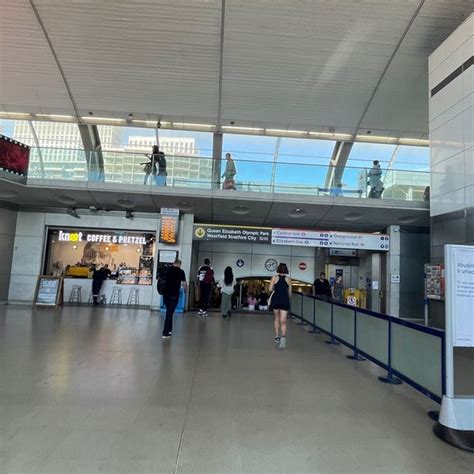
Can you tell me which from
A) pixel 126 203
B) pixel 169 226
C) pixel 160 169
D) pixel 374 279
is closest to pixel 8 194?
pixel 126 203

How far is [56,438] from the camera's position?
2990 millimetres

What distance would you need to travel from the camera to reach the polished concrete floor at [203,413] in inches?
108

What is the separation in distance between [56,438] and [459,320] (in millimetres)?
3594

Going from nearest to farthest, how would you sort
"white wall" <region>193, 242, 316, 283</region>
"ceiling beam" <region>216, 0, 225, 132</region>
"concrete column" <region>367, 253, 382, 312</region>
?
"ceiling beam" <region>216, 0, 225, 132</region>, "concrete column" <region>367, 253, 382, 312</region>, "white wall" <region>193, 242, 316, 283</region>

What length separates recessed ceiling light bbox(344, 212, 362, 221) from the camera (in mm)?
13363

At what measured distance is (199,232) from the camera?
1344 cm

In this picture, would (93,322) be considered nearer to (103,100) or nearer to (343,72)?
(103,100)

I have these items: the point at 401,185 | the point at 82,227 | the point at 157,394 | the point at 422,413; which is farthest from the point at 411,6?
the point at 82,227

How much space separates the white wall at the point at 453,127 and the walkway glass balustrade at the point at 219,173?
3414 mm

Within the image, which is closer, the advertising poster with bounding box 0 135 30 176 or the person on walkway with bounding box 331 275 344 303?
the advertising poster with bounding box 0 135 30 176

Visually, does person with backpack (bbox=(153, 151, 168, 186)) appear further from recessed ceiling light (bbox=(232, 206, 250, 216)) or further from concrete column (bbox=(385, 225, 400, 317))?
concrete column (bbox=(385, 225, 400, 317))

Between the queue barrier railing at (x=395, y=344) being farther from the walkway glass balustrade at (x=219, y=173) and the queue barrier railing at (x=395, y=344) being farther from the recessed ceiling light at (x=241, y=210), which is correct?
the recessed ceiling light at (x=241, y=210)

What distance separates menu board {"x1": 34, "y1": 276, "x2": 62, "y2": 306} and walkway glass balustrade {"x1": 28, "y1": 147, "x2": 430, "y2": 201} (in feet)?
11.4

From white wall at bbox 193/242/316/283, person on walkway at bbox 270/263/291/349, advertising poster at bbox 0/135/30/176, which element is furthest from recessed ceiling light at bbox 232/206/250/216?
advertising poster at bbox 0/135/30/176
